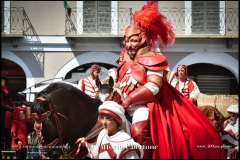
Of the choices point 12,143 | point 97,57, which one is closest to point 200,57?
point 97,57

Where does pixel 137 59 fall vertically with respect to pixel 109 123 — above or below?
above

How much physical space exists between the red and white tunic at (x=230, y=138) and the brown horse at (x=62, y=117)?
1110mm

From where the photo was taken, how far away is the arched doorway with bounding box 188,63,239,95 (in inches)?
442

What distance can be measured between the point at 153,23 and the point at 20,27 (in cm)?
847

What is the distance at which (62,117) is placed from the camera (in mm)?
3928

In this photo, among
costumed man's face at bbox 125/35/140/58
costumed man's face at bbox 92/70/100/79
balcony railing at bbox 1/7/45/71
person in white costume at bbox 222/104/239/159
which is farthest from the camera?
balcony railing at bbox 1/7/45/71

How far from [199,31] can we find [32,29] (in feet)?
12.8

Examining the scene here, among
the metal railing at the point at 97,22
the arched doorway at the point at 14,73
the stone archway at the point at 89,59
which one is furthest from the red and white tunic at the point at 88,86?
the metal railing at the point at 97,22

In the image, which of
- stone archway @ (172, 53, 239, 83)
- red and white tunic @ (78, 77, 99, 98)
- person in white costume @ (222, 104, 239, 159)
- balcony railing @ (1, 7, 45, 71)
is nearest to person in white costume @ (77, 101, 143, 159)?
person in white costume @ (222, 104, 239, 159)

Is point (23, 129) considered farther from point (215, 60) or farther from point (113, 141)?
point (215, 60)

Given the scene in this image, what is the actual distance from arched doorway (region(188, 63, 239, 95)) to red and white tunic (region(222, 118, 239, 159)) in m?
6.19

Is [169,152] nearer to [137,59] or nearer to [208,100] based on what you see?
[137,59]

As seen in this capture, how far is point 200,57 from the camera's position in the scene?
11797mm

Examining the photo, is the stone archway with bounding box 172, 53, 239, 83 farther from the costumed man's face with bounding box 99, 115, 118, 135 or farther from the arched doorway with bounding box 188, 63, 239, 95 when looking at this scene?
the costumed man's face with bounding box 99, 115, 118, 135
